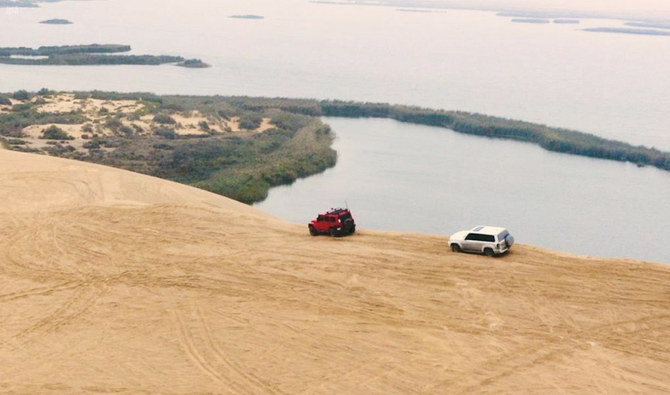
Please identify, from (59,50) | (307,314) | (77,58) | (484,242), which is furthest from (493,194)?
(59,50)

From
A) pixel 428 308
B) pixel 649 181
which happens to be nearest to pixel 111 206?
pixel 428 308

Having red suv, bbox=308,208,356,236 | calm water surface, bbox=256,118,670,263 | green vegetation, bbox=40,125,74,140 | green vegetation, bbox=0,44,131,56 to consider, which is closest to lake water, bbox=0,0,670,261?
calm water surface, bbox=256,118,670,263

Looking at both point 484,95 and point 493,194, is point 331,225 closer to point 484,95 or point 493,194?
point 493,194

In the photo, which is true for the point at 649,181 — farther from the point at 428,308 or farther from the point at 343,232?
the point at 428,308

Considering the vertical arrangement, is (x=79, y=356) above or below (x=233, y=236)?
below

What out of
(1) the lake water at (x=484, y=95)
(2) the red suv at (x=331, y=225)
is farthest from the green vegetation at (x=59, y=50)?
(2) the red suv at (x=331, y=225)
